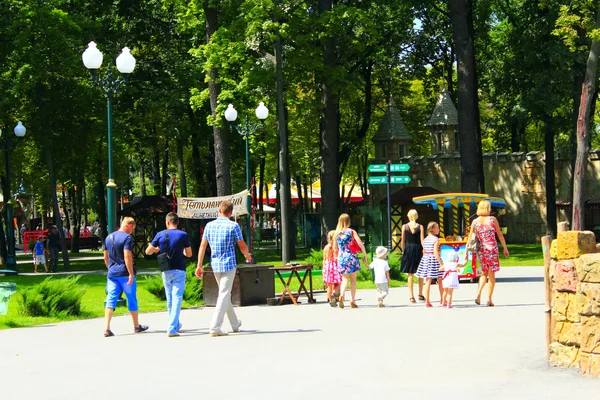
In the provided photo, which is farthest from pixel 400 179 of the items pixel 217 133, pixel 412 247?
pixel 217 133

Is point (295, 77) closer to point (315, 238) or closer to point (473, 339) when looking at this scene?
point (315, 238)

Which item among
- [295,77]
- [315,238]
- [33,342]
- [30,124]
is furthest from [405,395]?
[315,238]

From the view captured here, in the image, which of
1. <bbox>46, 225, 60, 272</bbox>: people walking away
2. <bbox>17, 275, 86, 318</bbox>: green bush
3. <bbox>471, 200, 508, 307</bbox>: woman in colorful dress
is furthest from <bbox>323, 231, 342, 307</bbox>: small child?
<bbox>46, 225, 60, 272</bbox>: people walking away

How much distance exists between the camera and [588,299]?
10.1 metres

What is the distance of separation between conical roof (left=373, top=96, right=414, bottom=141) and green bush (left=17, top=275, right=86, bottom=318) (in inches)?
1726

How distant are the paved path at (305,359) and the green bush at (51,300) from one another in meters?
0.87

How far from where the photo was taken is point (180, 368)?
11.3 metres

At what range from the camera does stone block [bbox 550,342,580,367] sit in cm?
1048

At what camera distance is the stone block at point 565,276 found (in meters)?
10.6

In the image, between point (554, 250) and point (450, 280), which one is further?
point (450, 280)

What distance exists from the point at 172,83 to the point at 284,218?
12303mm

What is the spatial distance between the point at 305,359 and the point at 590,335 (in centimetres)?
323

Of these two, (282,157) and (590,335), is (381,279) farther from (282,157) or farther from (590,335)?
(282,157)

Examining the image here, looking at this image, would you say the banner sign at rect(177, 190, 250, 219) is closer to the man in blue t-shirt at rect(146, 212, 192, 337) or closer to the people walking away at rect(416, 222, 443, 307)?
the people walking away at rect(416, 222, 443, 307)
